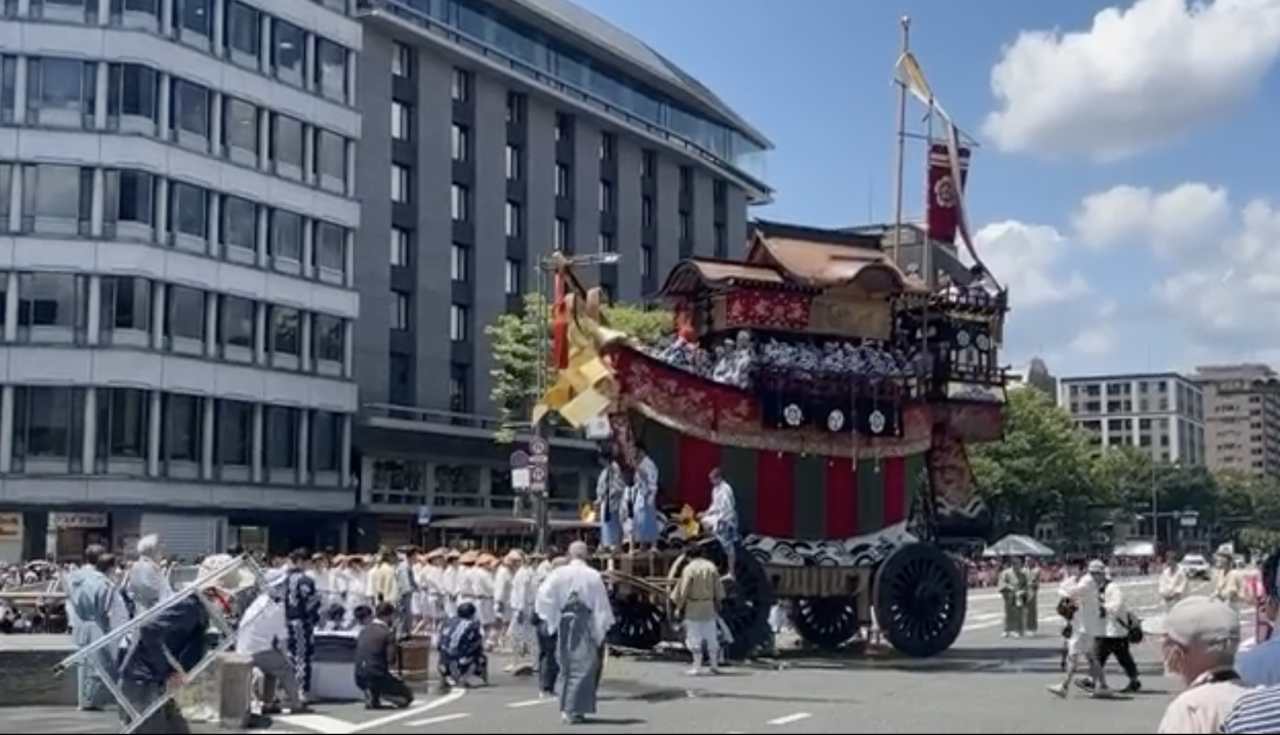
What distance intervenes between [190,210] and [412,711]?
3642cm

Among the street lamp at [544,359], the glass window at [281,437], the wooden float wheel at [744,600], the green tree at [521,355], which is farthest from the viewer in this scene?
the glass window at [281,437]

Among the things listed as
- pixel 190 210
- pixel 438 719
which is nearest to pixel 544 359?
pixel 190 210

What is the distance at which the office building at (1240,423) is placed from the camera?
188250mm

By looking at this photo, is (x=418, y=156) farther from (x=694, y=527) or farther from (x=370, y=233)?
(x=694, y=527)

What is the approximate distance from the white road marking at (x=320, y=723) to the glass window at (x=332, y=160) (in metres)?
41.8

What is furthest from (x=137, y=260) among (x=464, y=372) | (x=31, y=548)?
(x=464, y=372)

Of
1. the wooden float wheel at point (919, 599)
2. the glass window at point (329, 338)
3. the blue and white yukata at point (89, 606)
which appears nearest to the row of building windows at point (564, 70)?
the glass window at point (329, 338)

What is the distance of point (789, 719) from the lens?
1628cm

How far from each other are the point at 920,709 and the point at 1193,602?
1119cm

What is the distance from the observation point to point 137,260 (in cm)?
4941

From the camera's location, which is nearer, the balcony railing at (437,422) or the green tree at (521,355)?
the green tree at (521,355)

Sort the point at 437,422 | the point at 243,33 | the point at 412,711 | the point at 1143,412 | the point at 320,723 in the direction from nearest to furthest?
the point at 320,723, the point at 412,711, the point at 243,33, the point at 437,422, the point at 1143,412

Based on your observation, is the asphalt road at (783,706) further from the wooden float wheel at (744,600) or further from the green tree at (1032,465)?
the green tree at (1032,465)

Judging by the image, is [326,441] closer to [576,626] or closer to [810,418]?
[810,418]
